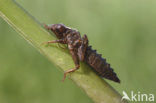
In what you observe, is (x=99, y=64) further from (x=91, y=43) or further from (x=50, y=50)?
(x=91, y=43)

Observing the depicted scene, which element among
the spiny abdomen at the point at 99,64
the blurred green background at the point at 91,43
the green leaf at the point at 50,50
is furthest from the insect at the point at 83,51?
the blurred green background at the point at 91,43

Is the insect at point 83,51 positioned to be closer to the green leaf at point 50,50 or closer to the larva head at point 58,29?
the larva head at point 58,29

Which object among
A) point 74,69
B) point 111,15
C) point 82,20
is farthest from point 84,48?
point 111,15

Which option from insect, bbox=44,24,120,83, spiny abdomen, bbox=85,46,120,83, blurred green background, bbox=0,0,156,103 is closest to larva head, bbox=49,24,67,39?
insect, bbox=44,24,120,83

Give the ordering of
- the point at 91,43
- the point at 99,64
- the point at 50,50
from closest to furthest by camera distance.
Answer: the point at 50,50
the point at 99,64
the point at 91,43

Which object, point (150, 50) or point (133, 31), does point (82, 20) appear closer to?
point (133, 31)

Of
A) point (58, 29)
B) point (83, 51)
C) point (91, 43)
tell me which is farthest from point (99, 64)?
point (91, 43)
